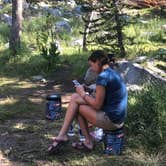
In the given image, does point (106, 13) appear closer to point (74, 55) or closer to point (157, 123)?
point (74, 55)

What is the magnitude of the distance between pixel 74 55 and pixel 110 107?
23.1 ft

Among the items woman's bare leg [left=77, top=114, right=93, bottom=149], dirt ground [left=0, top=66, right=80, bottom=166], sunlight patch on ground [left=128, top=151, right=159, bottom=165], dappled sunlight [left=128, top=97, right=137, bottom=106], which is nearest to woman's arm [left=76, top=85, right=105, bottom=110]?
woman's bare leg [left=77, top=114, right=93, bottom=149]

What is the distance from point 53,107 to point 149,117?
5.96 feet

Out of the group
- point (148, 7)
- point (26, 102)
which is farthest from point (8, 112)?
point (148, 7)

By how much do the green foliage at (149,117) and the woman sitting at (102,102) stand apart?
440 millimetres

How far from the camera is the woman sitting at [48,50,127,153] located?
5758 millimetres

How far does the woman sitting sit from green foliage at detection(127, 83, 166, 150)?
1.44 ft

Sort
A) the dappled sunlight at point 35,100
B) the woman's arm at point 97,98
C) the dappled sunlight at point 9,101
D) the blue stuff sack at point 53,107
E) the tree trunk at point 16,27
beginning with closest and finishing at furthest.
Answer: the woman's arm at point 97,98 < the blue stuff sack at point 53,107 < the dappled sunlight at point 9,101 < the dappled sunlight at point 35,100 < the tree trunk at point 16,27

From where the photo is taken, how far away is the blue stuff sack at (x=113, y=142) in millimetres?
5879

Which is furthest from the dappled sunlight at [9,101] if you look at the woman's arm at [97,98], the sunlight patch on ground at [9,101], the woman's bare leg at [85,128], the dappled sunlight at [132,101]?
the woman's arm at [97,98]

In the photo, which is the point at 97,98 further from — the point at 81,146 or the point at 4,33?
the point at 4,33

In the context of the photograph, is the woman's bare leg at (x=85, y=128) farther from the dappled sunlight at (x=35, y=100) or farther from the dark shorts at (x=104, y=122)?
the dappled sunlight at (x=35, y=100)

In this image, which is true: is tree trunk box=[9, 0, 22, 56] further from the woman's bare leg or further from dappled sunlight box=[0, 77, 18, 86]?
the woman's bare leg

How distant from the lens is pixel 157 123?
6148 mm
